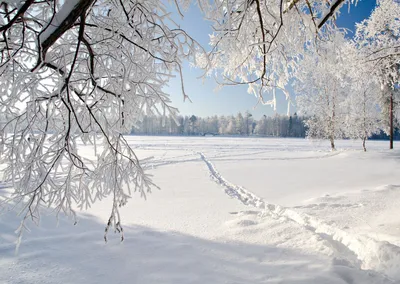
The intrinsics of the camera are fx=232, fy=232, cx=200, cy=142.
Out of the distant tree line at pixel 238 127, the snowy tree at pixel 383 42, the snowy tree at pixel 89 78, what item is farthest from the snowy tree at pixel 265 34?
the distant tree line at pixel 238 127

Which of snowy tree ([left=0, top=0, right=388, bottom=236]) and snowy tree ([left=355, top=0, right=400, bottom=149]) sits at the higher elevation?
snowy tree ([left=355, top=0, right=400, bottom=149])

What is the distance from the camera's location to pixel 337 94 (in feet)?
70.1

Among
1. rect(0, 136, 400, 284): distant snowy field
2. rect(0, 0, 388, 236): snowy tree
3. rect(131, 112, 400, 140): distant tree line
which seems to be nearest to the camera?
rect(0, 0, 388, 236): snowy tree

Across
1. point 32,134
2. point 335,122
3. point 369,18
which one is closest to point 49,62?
point 32,134

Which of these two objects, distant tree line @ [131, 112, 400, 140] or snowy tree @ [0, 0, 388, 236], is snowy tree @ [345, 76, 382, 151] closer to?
snowy tree @ [0, 0, 388, 236]

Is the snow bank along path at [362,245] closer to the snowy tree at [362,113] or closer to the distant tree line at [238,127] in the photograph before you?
the snowy tree at [362,113]

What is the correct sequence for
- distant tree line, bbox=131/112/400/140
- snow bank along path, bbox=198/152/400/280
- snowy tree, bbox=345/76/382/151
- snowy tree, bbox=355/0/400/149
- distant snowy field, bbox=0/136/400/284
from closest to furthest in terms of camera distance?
snow bank along path, bbox=198/152/400/280 < distant snowy field, bbox=0/136/400/284 < snowy tree, bbox=355/0/400/149 < snowy tree, bbox=345/76/382/151 < distant tree line, bbox=131/112/400/140

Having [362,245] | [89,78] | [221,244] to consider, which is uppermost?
[89,78]

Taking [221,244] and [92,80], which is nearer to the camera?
[92,80]

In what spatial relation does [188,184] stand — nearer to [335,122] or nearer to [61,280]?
[61,280]

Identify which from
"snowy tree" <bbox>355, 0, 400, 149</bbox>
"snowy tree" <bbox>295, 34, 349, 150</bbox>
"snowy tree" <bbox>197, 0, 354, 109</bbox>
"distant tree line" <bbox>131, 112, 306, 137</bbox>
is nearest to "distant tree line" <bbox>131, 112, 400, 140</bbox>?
"distant tree line" <bbox>131, 112, 306, 137</bbox>

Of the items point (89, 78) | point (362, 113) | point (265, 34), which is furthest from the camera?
point (362, 113)

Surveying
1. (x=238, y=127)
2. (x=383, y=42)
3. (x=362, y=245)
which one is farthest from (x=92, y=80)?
(x=238, y=127)

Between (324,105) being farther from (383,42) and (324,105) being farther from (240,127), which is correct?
(240,127)
